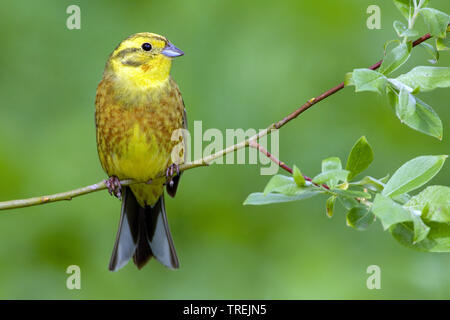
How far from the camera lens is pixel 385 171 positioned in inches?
181

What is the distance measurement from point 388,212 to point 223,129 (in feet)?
9.96

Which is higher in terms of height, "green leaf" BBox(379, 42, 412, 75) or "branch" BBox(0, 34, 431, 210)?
"green leaf" BBox(379, 42, 412, 75)

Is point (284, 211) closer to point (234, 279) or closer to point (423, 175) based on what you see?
point (234, 279)

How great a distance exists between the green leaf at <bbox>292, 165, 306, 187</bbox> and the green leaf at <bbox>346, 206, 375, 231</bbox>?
0.14 metres

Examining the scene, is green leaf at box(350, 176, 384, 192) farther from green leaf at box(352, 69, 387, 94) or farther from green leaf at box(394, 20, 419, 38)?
green leaf at box(394, 20, 419, 38)

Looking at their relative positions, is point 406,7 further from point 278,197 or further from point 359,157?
point 278,197

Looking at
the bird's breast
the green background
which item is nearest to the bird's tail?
the bird's breast

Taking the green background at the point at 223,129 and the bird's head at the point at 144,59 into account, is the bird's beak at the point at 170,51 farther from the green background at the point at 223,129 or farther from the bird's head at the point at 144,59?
the green background at the point at 223,129

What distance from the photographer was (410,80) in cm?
176

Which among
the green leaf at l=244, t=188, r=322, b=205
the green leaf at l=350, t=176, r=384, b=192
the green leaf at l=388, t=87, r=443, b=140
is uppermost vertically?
the green leaf at l=388, t=87, r=443, b=140

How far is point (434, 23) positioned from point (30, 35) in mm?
4057

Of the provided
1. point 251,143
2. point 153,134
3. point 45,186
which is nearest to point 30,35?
point 45,186

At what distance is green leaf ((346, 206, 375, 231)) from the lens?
1.70 meters

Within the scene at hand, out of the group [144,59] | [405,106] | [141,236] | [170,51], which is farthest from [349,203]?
[141,236]
